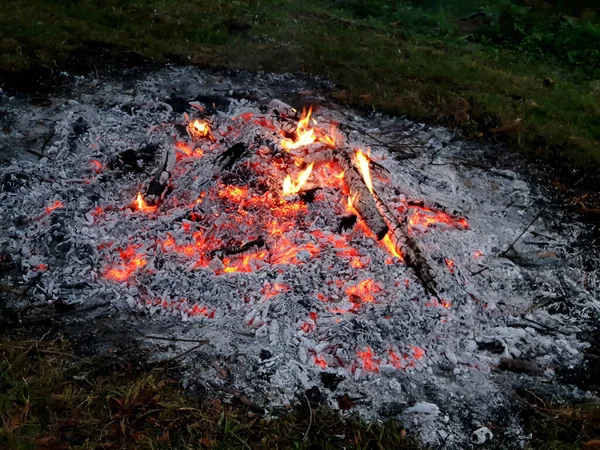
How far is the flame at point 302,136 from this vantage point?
248 inches

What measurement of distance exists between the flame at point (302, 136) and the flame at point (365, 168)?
615 mm

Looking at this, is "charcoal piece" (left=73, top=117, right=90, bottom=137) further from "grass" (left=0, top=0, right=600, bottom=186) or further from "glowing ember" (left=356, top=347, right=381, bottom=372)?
"glowing ember" (left=356, top=347, right=381, bottom=372)

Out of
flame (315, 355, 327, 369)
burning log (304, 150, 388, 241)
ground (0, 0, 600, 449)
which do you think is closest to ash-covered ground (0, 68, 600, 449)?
flame (315, 355, 327, 369)

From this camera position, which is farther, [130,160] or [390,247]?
[130,160]

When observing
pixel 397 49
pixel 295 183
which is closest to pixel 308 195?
pixel 295 183

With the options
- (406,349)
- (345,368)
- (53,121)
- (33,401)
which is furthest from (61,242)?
(406,349)

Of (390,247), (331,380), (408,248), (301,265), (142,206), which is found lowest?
(142,206)

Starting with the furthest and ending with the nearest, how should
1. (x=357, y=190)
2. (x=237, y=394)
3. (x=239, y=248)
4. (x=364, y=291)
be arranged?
(x=357, y=190) → (x=239, y=248) → (x=364, y=291) → (x=237, y=394)

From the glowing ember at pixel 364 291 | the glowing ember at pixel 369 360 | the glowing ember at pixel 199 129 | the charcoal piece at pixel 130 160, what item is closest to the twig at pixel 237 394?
the glowing ember at pixel 369 360

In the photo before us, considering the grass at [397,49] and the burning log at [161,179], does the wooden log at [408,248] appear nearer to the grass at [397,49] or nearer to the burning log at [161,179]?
the burning log at [161,179]

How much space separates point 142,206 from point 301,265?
1977 millimetres

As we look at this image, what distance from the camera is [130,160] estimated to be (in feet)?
21.1

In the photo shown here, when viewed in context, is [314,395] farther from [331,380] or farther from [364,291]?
[364,291]

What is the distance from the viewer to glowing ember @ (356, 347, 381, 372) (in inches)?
181
